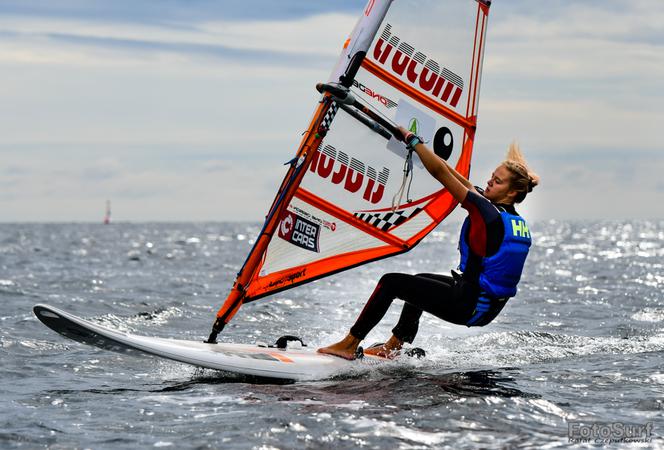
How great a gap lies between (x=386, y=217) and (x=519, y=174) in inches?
57.0

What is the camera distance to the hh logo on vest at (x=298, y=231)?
7.18m

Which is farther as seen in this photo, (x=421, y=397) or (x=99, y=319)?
(x=99, y=319)

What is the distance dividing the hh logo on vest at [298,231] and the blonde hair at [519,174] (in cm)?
169

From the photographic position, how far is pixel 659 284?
17672 mm

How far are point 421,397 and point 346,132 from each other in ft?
7.68

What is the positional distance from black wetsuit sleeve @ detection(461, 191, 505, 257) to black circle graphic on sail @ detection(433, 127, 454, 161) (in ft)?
4.42

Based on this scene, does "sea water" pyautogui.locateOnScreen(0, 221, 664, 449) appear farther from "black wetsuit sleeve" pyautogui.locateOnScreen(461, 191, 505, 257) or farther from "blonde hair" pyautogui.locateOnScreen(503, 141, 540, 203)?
"blonde hair" pyautogui.locateOnScreen(503, 141, 540, 203)

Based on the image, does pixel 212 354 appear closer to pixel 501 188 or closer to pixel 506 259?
pixel 506 259

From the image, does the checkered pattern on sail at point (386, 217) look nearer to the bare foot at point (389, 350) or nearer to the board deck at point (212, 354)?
the bare foot at point (389, 350)

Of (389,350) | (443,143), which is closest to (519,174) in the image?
(443,143)

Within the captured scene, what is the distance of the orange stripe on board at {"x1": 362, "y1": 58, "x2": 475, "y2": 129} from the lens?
7129mm

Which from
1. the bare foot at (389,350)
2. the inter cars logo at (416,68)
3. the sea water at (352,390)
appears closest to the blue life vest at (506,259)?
the sea water at (352,390)

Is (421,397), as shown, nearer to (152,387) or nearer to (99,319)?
(152,387)

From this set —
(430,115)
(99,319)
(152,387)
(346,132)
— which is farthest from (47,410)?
(99,319)
